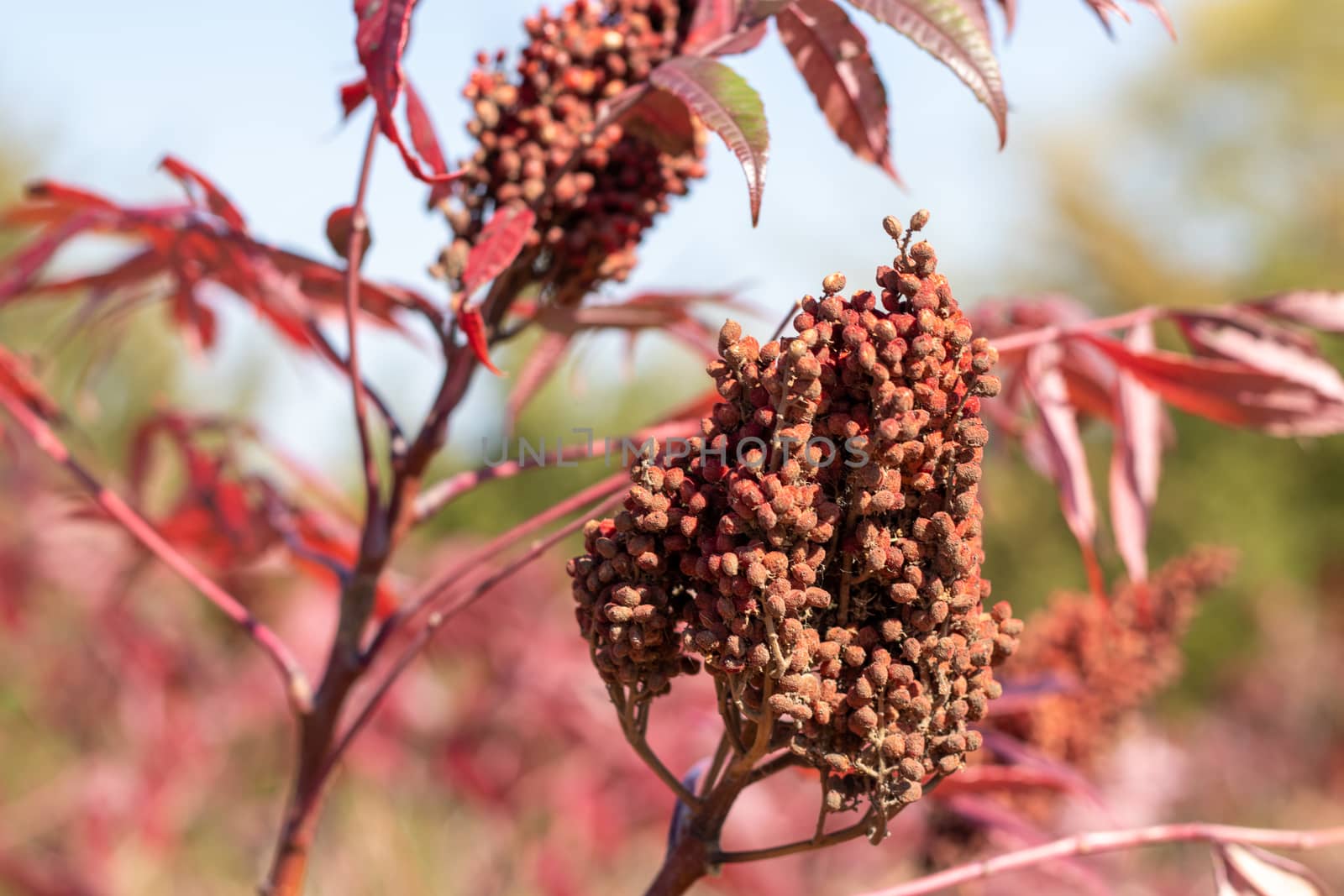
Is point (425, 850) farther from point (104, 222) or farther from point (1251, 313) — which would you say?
point (1251, 313)

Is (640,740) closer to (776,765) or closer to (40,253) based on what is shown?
(776,765)

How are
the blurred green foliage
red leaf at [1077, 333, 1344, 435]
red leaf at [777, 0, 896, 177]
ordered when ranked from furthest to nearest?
the blurred green foliage → red leaf at [1077, 333, 1344, 435] → red leaf at [777, 0, 896, 177]

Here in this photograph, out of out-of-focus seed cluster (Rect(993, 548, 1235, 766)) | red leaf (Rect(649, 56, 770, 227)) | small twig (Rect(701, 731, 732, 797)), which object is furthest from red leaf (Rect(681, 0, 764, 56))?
out-of-focus seed cluster (Rect(993, 548, 1235, 766))

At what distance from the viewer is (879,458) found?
1.69 ft

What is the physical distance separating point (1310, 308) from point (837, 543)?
23.3 inches

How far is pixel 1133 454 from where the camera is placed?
0.94 metres

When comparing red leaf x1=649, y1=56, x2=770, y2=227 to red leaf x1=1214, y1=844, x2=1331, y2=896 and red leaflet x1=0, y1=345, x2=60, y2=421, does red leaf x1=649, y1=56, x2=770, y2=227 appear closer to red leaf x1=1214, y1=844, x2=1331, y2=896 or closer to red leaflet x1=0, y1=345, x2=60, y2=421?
red leaf x1=1214, y1=844, x2=1331, y2=896

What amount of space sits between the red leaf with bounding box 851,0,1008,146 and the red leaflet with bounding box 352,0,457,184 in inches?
10.4

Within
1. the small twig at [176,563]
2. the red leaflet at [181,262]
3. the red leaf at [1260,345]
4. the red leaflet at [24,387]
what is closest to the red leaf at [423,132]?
the red leaflet at [181,262]

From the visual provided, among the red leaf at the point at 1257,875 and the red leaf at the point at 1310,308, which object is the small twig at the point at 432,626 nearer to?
the red leaf at the point at 1257,875

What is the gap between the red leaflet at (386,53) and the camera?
0.60m

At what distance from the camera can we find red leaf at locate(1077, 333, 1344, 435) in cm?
84

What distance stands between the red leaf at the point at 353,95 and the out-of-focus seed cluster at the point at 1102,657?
97cm

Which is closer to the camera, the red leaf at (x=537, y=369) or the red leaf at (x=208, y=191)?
the red leaf at (x=208, y=191)
